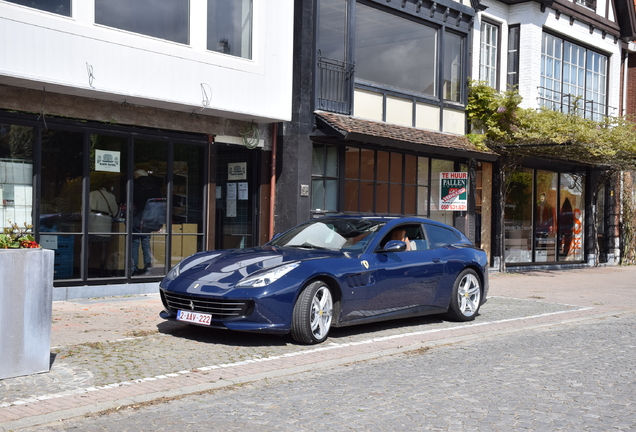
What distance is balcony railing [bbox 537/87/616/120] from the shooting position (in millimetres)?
22266

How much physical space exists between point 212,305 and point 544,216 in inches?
705

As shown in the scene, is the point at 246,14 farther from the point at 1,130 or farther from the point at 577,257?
the point at 577,257

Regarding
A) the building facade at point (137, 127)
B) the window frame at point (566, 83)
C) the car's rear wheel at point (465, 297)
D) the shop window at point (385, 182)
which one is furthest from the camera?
the window frame at point (566, 83)

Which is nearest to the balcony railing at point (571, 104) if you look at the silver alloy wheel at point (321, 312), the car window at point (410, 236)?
the car window at point (410, 236)

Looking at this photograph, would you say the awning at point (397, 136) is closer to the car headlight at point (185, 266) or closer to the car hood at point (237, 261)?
the car hood at point (237, 261)

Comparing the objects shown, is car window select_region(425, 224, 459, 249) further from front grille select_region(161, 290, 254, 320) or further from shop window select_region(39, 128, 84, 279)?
shop window select_region(39, 128, 84, 279)

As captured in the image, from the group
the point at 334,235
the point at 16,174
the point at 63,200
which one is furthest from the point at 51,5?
the point at 334,235

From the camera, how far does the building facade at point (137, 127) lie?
36.6ft

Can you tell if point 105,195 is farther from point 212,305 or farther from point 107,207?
point 212,305

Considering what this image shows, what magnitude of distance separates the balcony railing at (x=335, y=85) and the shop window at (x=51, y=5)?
6.02m

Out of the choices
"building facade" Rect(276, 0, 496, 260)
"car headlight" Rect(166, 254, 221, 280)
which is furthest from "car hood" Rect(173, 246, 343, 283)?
"building facade" Rect(276, 0, 496, 260)

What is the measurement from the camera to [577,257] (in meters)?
25.1

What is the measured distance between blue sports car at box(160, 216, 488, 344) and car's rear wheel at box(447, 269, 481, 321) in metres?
0.01

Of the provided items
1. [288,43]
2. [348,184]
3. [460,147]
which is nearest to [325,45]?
[288,43]
